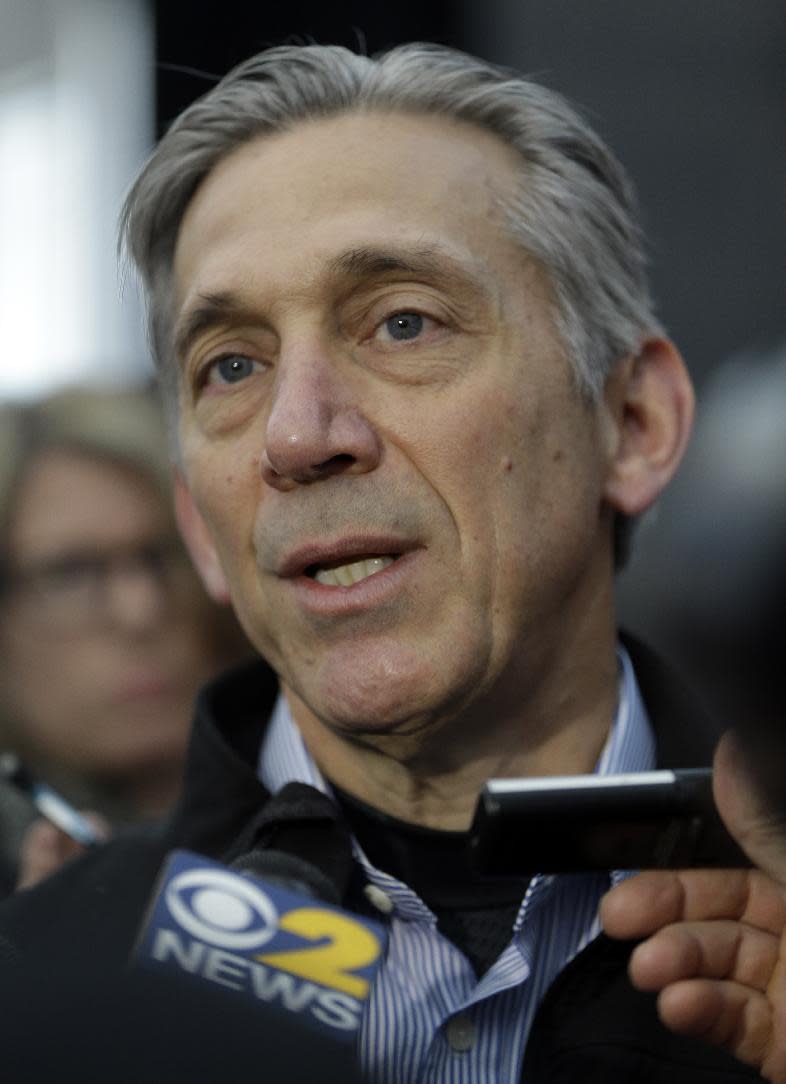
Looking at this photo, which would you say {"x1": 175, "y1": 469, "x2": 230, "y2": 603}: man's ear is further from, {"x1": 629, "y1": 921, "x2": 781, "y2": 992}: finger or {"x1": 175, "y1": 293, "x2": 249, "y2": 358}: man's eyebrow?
{"x1": 629, "y1": 921, "x2": 781, "y2": 992}: finger

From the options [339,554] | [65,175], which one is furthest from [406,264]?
[65,175]

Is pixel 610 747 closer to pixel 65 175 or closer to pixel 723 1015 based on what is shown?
pixel 723 1015

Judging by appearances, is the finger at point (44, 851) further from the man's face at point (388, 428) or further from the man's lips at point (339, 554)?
the man's lips at point (339, 554)

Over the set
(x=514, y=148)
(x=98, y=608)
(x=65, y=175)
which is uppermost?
(x=514, y=148)

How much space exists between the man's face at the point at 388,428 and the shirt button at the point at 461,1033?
0.41 meters

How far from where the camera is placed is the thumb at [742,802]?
192cm

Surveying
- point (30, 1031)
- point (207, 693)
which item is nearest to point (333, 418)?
point (207, 693)

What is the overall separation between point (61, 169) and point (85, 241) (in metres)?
0.28

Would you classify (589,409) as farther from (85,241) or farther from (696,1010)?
(85,241)

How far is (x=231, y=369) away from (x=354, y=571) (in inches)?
16.9

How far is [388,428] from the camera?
235cm

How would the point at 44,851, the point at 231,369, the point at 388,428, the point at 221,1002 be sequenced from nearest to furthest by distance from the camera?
the point at 221,1002 → the point at 388,428 → the point at 231,369 → the point at 44,851

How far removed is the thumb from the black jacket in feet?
1.03

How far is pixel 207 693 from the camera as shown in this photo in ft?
8.91
